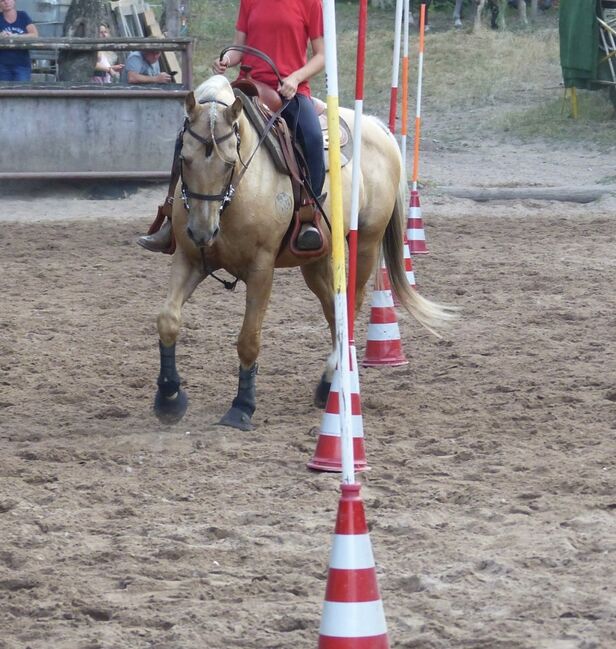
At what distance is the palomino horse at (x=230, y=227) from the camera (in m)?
6.29

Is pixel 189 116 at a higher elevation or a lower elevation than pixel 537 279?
higher

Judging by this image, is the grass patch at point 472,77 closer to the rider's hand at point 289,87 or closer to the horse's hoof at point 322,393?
the horse's hoof at point 322,393

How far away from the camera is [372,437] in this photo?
6.64m

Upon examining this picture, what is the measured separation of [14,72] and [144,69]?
1.65 metres

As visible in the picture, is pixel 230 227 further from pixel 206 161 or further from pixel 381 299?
pixel 381 299

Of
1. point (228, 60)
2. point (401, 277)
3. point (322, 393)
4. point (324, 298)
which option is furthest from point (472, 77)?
point (228, 60)

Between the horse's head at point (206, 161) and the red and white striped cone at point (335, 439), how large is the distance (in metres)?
0.98

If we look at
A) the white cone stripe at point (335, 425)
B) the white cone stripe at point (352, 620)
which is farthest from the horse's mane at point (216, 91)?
the white cone stripe at point (352, 620)

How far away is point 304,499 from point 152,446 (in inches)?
46.6

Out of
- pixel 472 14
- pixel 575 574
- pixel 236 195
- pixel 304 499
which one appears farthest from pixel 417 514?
pixel 472 14

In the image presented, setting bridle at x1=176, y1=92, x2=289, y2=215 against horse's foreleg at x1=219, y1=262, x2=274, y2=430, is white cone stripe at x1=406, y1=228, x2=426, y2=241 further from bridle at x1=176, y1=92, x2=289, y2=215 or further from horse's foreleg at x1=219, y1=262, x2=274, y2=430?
bridle at x1=176, y1=92, x2=289, y2=215

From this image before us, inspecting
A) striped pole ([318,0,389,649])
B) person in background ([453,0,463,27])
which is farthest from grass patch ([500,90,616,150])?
striped pole ([318,0,389,649])

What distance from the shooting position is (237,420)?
267 inches

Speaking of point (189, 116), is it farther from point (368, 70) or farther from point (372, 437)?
point (368, 70)
